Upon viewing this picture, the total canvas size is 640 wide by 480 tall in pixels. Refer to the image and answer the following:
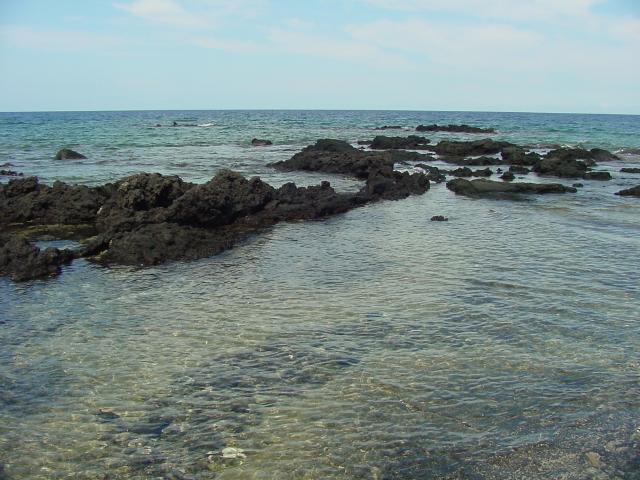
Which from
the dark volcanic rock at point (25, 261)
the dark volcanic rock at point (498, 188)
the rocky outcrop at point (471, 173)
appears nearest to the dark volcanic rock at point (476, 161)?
the rocky outcrop at point (471, 173)

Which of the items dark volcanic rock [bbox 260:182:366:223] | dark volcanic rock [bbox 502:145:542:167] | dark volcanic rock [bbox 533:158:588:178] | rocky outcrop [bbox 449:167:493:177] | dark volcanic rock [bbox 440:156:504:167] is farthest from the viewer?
dark volcanic rock [bbox 440:156:504:167]

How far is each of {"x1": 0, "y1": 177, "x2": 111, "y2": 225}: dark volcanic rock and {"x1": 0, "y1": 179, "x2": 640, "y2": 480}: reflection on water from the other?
661 centimetres

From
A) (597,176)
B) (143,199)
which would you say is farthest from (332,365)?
(597,176)

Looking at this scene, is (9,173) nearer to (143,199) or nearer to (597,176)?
(143,199)

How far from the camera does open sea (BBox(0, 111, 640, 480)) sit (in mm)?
7043

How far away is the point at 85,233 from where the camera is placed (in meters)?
20.0

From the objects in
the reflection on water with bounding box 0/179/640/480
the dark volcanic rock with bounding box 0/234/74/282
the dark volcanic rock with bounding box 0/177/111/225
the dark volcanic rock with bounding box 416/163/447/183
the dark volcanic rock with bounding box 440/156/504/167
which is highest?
the dark volcanic rock with bounding box 440/156/504/167

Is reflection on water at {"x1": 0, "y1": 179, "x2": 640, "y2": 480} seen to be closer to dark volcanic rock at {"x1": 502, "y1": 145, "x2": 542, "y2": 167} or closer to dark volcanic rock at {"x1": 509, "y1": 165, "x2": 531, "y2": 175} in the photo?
dark volcanic rock at {"x1": 509, "y1": 165, "x2": 531, "y2": 175}

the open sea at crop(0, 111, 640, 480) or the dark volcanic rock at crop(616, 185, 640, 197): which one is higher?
the dark volcanic rock at crop(616, 185, 640, 197)

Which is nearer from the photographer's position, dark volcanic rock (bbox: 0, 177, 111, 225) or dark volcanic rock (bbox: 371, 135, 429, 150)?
dark volcanic rock (bbox: 0, 177, 111, 225)

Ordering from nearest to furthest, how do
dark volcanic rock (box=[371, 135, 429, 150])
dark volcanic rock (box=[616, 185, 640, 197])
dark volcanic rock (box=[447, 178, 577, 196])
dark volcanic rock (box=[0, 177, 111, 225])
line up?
dark volcanic rock (box=[0, 177, 111, 225]), dark volcanic rock (box=[616, 185, 640, 197]), dark volcanic rock (box=[447, 178, 577, 196]), dark volcanic rock (box=[371, 135, 429, 150])

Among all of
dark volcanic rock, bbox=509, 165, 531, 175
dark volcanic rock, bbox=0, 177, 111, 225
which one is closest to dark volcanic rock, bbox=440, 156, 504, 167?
dark volcanic rock, bbox=509, 165, 531, 175

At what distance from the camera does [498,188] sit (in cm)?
3064

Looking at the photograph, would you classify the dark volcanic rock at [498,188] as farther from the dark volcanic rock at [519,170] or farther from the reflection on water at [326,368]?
the reflection on water at [326,368]
